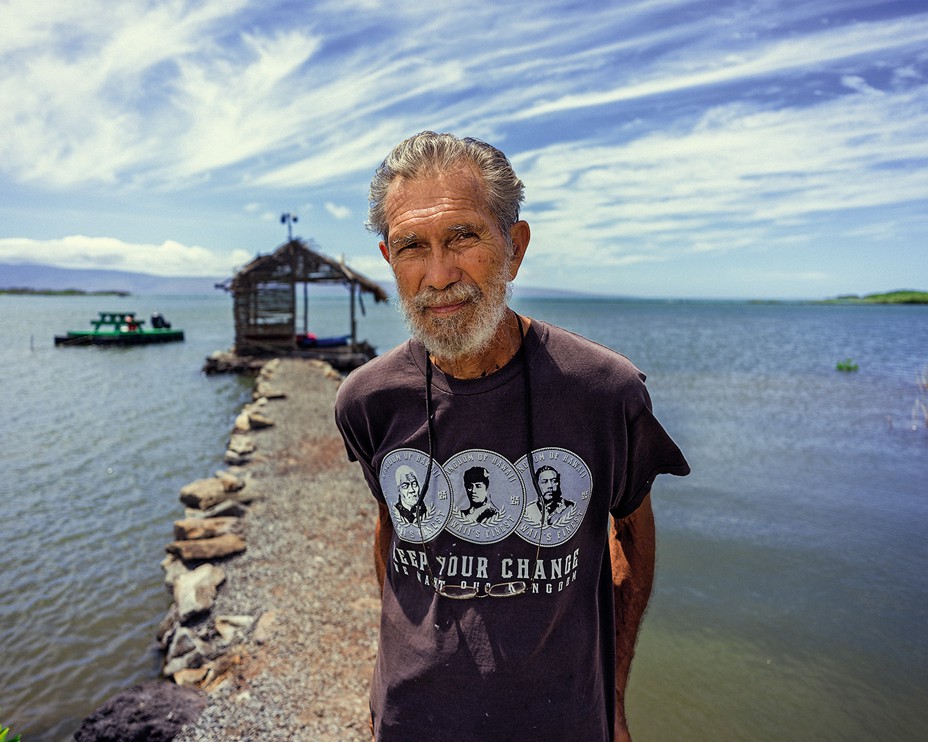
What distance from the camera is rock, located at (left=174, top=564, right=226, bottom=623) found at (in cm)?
483

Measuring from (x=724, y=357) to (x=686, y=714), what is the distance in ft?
92.8

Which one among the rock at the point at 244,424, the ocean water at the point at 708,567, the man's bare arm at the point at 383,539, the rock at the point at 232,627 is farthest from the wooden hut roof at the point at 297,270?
the man's bare arm at the point at 383,539

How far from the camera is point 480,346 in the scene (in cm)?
145

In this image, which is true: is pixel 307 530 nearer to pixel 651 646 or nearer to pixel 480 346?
pixel 651 646

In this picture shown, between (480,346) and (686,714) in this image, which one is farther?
(686,714)

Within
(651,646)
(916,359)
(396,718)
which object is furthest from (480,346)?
(916,359)

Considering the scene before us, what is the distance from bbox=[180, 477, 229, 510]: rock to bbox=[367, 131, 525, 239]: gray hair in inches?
264

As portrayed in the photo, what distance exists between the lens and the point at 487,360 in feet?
4.90

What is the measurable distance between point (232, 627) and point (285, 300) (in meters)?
20.5

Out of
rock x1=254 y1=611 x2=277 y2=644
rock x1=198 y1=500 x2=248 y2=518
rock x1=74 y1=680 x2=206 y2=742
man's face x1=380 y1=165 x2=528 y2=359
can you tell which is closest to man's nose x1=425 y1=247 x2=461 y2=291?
man's face x1=380 y1=165 x2=528 y2=359

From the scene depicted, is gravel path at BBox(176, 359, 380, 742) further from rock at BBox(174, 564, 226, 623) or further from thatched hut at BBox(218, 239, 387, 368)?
thatched hut at BBox(218, 239, 387, 368)

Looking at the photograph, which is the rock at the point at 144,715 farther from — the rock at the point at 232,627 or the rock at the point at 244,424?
the rock at the point at 244,424

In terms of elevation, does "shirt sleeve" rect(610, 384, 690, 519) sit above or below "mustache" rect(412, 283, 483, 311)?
below

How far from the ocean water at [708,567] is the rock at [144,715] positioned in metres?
1.06
